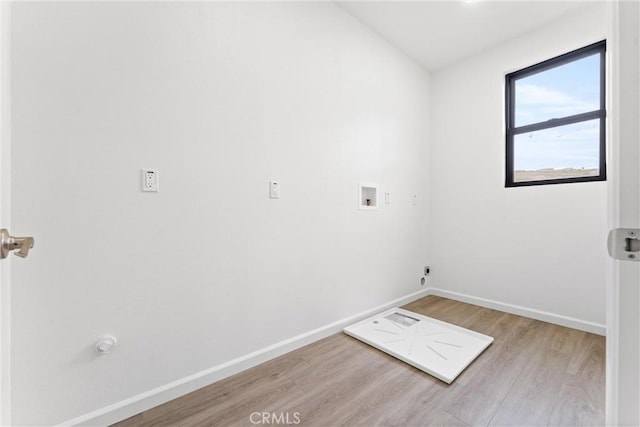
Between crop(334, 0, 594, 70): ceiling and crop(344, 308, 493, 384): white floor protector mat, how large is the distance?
8.69 ft

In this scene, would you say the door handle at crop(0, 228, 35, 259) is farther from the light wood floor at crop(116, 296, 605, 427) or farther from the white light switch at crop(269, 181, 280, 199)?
the white light switch at crop(269, 181, 280, 199)

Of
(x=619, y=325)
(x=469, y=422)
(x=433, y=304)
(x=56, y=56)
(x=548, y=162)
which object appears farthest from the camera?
(x=433, y=304)

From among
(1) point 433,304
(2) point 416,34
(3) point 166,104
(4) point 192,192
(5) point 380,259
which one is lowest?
(1) point 433,304

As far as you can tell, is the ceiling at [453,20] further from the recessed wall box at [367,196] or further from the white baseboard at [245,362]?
the white baseboard at [245,362]

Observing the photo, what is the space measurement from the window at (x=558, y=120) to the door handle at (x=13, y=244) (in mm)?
3271

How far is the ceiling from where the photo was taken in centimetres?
215

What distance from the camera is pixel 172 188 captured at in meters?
1.37

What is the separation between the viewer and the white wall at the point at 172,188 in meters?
1.08

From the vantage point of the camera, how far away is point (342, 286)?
218 cm

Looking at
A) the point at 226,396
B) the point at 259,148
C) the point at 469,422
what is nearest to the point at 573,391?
the point at 469,422

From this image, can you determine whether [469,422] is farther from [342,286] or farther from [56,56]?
[56,56]

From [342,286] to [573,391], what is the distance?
1460 mm

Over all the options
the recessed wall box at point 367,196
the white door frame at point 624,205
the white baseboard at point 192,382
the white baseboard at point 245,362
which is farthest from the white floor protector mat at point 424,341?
the white door frame at point 624,205

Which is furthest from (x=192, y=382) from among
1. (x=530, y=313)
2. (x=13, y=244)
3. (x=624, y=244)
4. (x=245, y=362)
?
(x=530, y=313)
